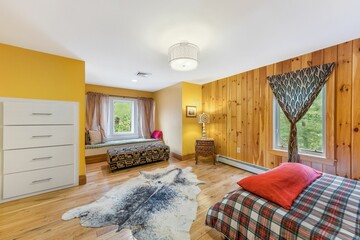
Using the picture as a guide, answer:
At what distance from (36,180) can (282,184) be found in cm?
327

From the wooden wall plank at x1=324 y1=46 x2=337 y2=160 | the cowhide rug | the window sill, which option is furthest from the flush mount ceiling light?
the window sill

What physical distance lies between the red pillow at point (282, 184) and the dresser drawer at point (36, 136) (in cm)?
275

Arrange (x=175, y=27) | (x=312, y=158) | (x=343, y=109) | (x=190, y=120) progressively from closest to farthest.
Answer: (x=175, y=27) < (x=343, y=109) < (x=312, y=158) < (x=190, y=120)

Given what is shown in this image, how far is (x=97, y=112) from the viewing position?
4.46 m

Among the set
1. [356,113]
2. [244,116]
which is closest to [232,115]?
[244,116]

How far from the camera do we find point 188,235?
1.49 meters

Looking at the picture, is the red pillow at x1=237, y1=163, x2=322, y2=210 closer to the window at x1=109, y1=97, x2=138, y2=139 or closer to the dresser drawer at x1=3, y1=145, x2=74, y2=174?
the dresser drawer at x1=3, y1=145, x2=74, y2=174

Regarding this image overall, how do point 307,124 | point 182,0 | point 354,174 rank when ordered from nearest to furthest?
point 182,0 → point 354,174 → point 307,124

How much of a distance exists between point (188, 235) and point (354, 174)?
2.39 metres

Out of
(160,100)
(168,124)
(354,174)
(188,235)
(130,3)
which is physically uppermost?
(130,3)

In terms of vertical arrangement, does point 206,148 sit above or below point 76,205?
above

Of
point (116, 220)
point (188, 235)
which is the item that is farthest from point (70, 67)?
point (188, 235)

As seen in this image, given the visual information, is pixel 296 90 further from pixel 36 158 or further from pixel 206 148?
pixel 36 158

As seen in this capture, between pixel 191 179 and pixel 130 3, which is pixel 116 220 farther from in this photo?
pixel 130 3
